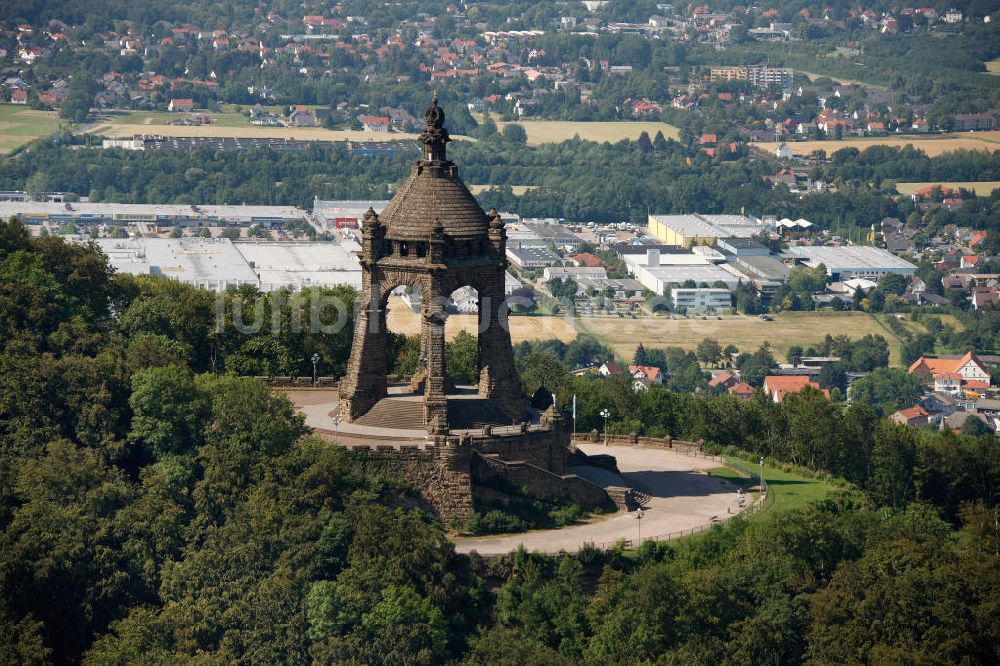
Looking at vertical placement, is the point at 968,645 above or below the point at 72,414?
below

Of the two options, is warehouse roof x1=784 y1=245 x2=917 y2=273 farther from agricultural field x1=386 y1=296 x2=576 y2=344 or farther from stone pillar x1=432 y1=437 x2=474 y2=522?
stone pillar x1=432 y1=437 x2=474 y2=522

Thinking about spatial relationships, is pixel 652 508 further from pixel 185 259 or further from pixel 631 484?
pixel 185 259

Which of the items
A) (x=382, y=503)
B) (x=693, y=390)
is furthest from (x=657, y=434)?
(x=693, y=390)

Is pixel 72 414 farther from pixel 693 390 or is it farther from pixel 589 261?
pixel 589 261

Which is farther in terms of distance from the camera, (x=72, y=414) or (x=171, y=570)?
(x=72, y=414)

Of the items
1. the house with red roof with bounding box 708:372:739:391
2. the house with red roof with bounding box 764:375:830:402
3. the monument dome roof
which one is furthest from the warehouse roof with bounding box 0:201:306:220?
the monument dome roof

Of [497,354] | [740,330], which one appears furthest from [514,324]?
[497,354]

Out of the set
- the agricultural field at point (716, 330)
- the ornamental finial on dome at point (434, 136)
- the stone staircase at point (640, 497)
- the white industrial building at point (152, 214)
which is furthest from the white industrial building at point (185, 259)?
the stone staircase at point (640, 497)

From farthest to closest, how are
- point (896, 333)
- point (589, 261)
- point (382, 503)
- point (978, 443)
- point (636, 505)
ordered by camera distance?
point (589, 261) → point (896, 333) → point (978, 443) → point (636, 505) → point (382, 503)
